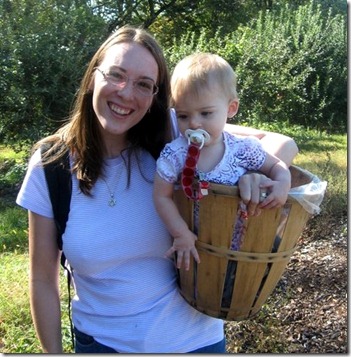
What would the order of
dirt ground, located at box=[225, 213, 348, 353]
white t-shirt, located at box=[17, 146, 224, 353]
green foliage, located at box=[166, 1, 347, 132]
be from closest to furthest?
1. white t-shirt, located at box=[17, 146, 224, 353]
2. dirt ground, located at box=[225, 213, 348, 353]
3. green foliage, located at box=[166, 1, 347, 132]

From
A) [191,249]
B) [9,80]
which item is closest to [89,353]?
[191,249]

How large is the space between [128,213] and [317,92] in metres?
11.2

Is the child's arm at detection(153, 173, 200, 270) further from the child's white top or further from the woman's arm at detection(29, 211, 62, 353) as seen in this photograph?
the woman's arm at detection(29, 211, 62, 353)

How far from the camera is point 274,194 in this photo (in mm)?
1478

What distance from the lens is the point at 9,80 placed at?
7.73m

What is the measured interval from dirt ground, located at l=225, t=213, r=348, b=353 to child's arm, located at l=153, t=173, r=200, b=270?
1.71 metres

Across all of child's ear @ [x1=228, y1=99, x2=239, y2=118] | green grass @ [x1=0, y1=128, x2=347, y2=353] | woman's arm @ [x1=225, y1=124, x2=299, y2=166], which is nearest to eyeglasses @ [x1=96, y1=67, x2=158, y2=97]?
child's ear @ [x1=228, y1=99, x2=239, y2=118]

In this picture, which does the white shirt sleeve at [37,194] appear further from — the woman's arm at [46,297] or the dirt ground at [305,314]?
the dirt ground at [305,314]

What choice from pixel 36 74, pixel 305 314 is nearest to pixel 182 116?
pixel 305 314

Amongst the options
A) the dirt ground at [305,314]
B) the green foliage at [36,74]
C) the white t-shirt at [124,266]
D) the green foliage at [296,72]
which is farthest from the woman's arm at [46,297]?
the green foliage at [296,72]

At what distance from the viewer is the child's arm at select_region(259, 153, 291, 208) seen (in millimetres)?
1471

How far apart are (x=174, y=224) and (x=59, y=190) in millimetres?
377

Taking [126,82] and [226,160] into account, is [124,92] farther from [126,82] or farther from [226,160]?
[226,160]

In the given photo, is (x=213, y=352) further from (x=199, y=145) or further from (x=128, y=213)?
(x=199, y=145)
